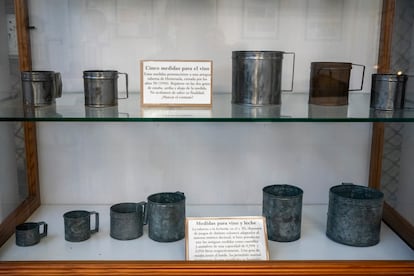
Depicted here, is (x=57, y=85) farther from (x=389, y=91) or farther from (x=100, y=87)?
(x=389, y=91)

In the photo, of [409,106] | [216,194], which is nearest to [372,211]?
[409,106]

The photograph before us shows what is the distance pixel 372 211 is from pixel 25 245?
636mm

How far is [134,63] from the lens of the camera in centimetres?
97

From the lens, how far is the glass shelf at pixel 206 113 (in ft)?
2.37

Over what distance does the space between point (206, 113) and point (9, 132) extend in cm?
40

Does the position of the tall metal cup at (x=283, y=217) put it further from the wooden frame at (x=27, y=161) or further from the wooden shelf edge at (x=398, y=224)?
the wooden frame at (x=27, y=161)

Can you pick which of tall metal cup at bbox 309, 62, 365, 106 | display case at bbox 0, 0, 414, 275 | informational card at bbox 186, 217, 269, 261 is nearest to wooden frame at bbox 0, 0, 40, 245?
display case at bbox 0, 0, 414, 275

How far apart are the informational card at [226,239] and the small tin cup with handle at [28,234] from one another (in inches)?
11.3

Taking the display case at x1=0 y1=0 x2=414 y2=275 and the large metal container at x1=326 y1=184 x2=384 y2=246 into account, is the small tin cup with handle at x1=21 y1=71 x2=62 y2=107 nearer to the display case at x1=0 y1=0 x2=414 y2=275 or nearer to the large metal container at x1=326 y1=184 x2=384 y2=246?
the display case at x1=0 y1=0 x2=414 y2=275

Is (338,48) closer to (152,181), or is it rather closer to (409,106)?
(409,106)

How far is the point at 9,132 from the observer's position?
2.81 feet

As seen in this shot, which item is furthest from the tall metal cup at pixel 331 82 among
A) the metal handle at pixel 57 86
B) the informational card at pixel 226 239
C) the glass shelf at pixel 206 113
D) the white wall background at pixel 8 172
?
the white wall background at pixel 8 172

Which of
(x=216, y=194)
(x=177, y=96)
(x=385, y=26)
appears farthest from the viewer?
(x=216, y=194)

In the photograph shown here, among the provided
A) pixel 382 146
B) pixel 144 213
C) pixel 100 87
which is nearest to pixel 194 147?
pixel 144 213
